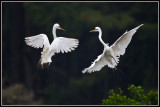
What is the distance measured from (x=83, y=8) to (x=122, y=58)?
2580 millimetres

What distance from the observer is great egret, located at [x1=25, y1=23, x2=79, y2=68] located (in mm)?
7637

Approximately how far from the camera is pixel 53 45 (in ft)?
25.9

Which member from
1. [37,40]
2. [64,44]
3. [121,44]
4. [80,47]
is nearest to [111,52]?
[121,44]

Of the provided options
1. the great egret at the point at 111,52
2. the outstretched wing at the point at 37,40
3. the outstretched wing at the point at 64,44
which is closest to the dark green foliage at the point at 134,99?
the outstretched wing at the point at 64,44

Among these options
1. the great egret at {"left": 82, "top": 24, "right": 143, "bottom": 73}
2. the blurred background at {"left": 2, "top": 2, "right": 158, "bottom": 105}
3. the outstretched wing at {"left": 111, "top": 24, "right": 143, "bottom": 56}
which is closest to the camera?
the outstretched wing at {"left": 111, "top": 24, "right": 143, "bottom": 56}

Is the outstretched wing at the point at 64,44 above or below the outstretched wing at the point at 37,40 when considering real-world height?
below

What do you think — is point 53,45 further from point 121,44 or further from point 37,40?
point 121,44

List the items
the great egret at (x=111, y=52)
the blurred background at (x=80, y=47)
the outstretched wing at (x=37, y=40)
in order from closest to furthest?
the great egret at (x=111, y=52), the outstretched wing at (x=37, y=40), the blurred background at (x=80, y=47)

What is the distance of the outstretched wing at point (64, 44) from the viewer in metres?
7.59

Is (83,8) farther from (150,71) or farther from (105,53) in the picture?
(105,53)

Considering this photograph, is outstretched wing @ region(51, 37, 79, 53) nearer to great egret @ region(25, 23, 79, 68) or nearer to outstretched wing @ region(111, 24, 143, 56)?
great egret @ region(25, 23, 79, 68)

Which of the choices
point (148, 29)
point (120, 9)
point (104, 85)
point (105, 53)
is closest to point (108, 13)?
point (120, 9)

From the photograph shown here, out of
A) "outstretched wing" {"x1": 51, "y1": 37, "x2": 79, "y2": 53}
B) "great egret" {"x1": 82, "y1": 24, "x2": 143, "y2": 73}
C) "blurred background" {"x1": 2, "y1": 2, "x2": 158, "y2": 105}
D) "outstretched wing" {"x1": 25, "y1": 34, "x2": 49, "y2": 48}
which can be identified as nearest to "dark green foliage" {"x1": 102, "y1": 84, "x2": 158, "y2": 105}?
"outstretched wing" {"x1": 51, "y1": 37, "x2": 79, "y2": 53}

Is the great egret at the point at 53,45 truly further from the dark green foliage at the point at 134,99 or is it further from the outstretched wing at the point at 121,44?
the dark green foliage at the point at 134,99
